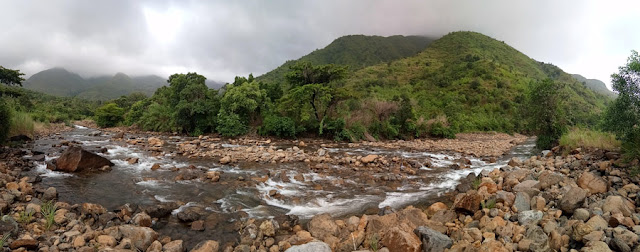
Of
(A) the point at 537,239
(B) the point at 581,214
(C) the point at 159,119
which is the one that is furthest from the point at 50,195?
(C) the point at 159,119

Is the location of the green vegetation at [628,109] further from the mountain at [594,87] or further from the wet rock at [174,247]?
the mountain at [594,87]

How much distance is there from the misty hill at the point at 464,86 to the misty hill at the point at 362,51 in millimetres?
23045

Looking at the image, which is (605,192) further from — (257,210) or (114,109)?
(114,109)

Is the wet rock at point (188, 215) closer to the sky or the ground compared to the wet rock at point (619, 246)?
closer to the ground

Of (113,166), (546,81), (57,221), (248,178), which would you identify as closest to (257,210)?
(248,178)

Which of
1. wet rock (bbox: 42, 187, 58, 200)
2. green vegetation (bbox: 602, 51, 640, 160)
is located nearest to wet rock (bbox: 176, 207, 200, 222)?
wet rock (bbox: 42, 187, 58, 200)

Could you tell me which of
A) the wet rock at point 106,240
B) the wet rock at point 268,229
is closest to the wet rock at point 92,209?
the wet rock at point 106,240

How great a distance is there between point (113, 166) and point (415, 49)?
129328 mm

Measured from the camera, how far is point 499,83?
5419 cm

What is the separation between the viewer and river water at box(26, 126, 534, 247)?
7648mm

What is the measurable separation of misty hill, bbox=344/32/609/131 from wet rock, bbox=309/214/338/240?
68.3ft

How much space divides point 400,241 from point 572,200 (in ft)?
12.0

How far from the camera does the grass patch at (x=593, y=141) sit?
373 inches

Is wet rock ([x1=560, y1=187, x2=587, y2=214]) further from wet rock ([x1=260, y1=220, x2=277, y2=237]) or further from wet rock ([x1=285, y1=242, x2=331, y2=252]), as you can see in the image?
wet rock ([x1=260, y1=220, x2=277, y2=237])
